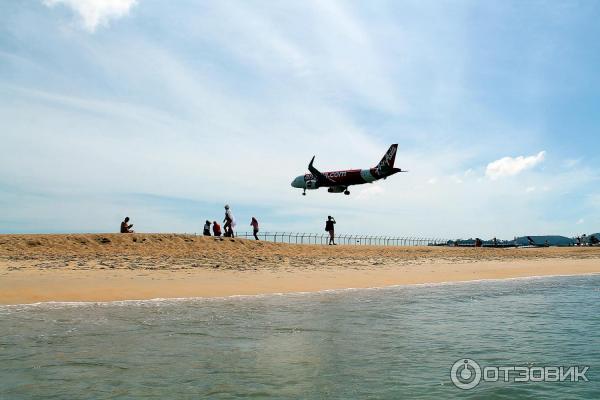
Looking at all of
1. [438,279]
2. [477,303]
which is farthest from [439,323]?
[438,279]

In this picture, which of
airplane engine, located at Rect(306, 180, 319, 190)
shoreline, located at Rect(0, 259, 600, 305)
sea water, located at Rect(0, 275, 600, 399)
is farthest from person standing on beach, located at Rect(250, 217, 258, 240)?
airplane engine, located at Rect(306, 180, 319, 190)

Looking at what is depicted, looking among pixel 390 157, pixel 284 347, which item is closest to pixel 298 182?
pixel 390 157

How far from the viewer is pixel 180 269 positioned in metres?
18.8

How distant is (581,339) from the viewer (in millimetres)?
8750

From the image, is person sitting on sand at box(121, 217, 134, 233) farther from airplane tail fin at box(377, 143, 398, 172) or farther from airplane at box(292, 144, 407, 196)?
airplane tail fin at box(377, 143, 398, 172)

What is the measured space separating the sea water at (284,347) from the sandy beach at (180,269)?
2.14 m

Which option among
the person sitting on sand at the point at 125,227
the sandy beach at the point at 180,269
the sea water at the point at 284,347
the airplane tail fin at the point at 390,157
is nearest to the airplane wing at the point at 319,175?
the airplane tail fin at the point at 390,157

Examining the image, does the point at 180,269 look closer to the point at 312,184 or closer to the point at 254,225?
the point at 254,225

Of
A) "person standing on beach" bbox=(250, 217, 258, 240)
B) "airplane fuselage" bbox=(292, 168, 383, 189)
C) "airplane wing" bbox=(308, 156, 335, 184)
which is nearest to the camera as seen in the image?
"person standing on beach" bbox=(250, 217, 258, 240)

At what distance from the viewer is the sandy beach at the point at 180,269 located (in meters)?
14.1

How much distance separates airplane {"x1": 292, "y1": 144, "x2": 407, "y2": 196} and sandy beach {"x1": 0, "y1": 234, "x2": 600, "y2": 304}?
36.3 m

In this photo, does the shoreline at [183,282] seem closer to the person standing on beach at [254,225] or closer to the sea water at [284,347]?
the sea water at [284,347]

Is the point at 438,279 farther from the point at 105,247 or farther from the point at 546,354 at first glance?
the point at 105,247

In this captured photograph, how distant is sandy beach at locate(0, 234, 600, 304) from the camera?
14109 millimetres
